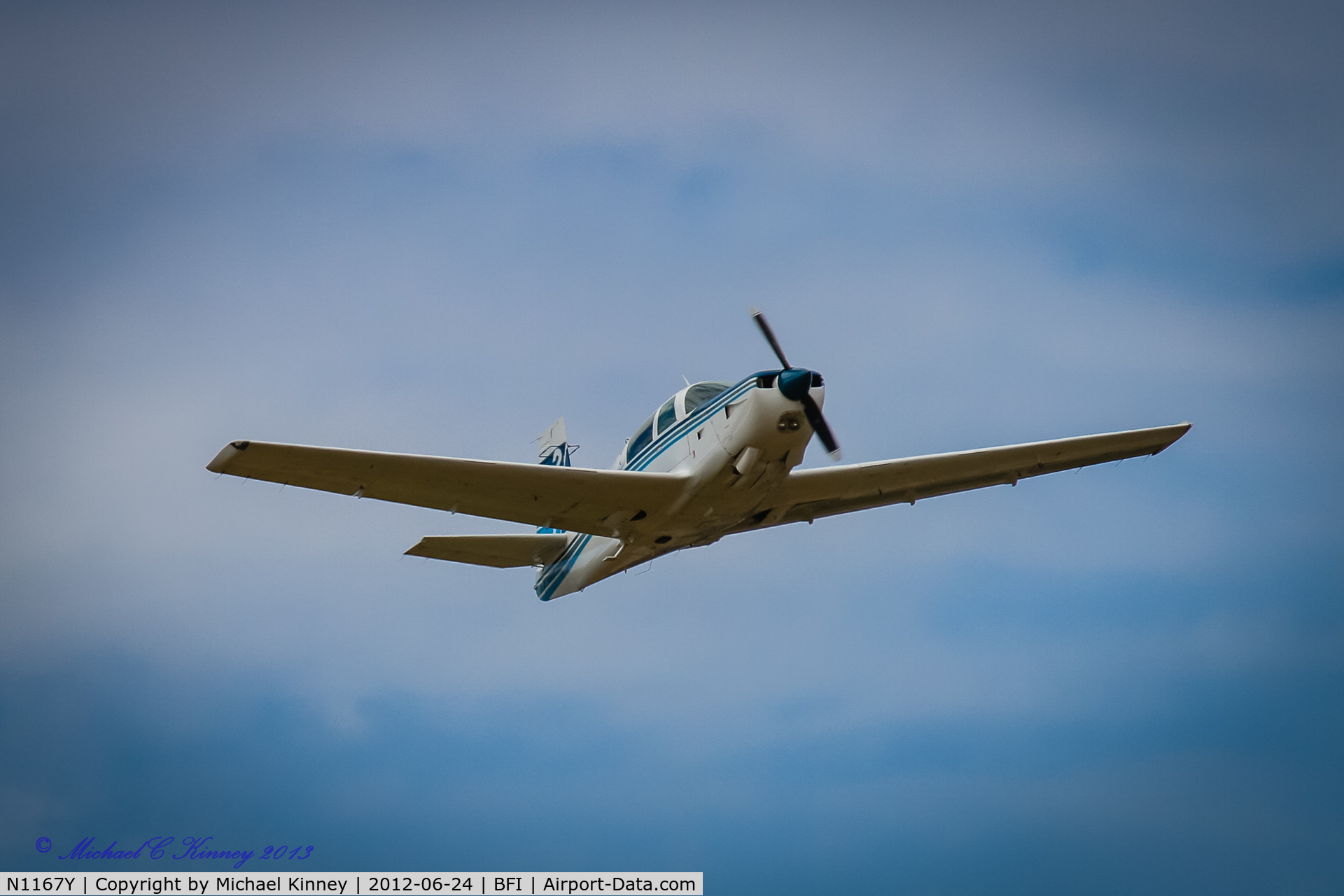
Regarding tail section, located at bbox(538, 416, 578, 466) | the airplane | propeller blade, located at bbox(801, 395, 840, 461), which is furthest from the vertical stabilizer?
propeller blade, located at bbox(801, 395, 840, 461)

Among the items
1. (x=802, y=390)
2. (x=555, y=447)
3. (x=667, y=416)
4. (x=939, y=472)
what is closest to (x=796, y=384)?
(x=802, y=390)

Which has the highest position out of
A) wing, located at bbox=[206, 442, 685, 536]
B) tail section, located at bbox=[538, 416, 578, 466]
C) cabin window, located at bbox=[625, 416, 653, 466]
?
tail section, located at bbox=[538, 416, 578, 466]

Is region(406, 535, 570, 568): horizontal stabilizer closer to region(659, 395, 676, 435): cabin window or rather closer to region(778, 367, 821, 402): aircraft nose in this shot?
region(659, 395, 676, 435): cabin window

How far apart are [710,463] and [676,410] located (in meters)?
1.67

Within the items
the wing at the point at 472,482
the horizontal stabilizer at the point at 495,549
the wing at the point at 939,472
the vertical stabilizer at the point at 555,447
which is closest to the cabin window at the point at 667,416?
the wing at the point at 472,482

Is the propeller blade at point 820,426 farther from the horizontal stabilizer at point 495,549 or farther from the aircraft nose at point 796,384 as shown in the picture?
the horizontal stabilizer at point 495,549

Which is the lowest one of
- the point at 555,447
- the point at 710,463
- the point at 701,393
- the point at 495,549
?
the point at 710,463

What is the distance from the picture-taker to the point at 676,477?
1969 centimetres

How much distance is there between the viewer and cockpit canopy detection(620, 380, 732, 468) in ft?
66.3

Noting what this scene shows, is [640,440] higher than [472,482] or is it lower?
higher

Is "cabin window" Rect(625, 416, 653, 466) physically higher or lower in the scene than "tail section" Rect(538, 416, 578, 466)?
lower

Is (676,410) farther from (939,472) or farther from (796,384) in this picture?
(939,472)

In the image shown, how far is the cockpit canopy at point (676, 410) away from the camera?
20219 mm

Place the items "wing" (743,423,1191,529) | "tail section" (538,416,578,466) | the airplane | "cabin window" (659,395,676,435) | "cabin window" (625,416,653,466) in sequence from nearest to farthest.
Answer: the airplane < "cabin window" (659,395,676,435) < "cabin window" (625,416,653,466) < "wing" (743,423,1191,529) < "tail section" (538,416,578,466)
